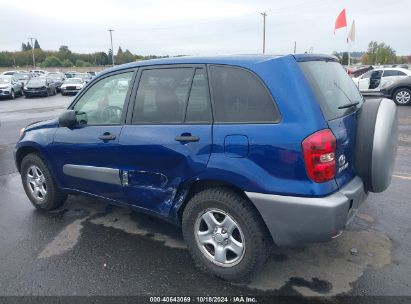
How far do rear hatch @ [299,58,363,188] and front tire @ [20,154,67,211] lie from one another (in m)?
3.18

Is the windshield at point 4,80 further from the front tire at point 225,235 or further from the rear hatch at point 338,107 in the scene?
the rear hatch at point 338,107

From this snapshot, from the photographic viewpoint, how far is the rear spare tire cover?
2.94 meters

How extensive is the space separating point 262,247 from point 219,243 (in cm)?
38

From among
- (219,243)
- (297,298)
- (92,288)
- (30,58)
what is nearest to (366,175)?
(297,298)

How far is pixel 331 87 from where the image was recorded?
3086 millimetres

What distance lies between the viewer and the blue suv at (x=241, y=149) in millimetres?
2646

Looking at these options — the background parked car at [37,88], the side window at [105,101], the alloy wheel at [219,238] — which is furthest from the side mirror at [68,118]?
the background parked car at [37,88]

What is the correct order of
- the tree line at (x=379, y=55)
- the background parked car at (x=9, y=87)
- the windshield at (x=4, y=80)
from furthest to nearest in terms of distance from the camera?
the tree line at (x=379, y=55), the windshield at (x=4, y=80), the background parked car at (x=9, y=87)

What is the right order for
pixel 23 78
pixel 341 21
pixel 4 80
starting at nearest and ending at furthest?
pixel 341 21 → pixel 4 80 → pixel 23 78

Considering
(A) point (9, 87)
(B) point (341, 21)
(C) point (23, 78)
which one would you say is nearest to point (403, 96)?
(B) point (341, 21)

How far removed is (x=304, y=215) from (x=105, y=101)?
2.31 m

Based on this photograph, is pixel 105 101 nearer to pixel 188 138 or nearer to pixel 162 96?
pixel 162 96

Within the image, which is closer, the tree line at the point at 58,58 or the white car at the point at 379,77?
the white car at the point at 379,77

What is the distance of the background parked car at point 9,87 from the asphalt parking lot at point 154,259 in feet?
74.3
